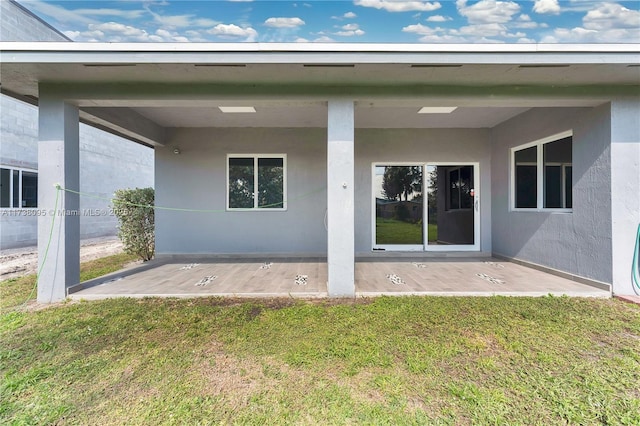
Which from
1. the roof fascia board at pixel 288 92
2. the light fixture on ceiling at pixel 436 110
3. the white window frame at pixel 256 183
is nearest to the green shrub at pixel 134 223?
the white window frame at pixel 256 183

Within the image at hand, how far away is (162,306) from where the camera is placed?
3568mm

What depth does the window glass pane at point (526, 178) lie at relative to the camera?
5.48m

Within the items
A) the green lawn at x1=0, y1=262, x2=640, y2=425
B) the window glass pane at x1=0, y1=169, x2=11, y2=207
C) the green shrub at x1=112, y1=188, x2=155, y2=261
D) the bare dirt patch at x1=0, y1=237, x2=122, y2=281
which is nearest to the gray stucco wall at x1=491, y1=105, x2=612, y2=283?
the green lawn at x1=0, y1=262, x2=640, y2=425

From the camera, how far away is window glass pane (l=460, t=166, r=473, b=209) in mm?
6930

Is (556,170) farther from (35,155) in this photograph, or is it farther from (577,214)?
(35,155)

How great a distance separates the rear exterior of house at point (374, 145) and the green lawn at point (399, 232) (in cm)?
3

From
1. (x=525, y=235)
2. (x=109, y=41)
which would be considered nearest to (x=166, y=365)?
(x=109, y=41)

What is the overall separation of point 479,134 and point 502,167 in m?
1.01

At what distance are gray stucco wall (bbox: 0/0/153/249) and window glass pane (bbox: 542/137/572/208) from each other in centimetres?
1055

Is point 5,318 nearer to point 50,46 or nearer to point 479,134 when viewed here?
point 50,46

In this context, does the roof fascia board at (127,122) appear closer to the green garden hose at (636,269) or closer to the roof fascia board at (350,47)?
the roof fascia board at (350,47)

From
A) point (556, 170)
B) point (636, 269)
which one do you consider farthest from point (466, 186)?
point (636, 269)

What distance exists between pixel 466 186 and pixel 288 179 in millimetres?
4291

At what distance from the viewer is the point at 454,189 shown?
23.5 feet
